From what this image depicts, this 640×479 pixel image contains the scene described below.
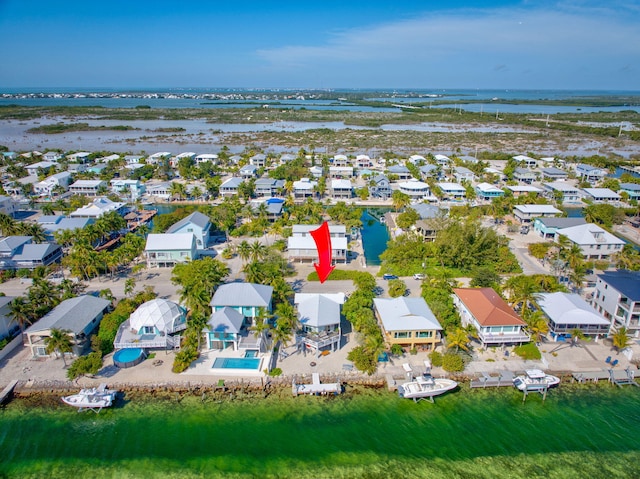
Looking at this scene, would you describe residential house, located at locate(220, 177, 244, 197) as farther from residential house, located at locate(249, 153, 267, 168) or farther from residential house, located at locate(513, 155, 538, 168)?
residential house, located at locate(513, 155, 538, 168)

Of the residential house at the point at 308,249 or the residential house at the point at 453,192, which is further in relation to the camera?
the residential house at the point at 453,192

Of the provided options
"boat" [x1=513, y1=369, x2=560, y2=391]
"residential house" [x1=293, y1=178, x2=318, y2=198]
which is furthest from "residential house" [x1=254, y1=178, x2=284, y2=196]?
"boat" [x1=513, y1=369, x2=560, y2=391]

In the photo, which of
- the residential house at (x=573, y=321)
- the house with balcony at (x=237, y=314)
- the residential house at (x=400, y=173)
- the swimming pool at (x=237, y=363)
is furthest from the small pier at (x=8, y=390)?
the residential house at (x=400, y=173)

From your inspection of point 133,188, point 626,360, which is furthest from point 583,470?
point 133,188

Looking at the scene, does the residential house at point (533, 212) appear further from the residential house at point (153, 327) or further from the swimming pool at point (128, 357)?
the swimming pool at point (128, 357)

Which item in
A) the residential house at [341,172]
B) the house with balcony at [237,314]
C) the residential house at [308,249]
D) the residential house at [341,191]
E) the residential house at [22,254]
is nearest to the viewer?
the house with balcony at [237,314]

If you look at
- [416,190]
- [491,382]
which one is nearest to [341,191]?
[416,190]

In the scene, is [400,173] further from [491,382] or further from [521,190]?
[491,382]
